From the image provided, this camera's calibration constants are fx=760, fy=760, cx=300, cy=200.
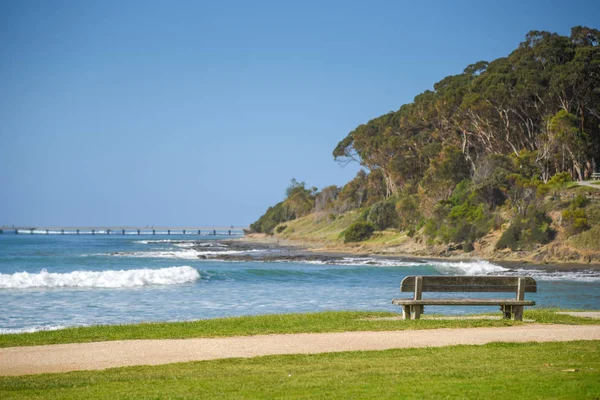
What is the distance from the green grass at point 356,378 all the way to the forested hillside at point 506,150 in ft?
157

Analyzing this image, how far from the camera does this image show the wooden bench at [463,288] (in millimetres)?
15352

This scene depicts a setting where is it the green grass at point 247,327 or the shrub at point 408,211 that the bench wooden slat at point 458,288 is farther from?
the shrub at point 408,211

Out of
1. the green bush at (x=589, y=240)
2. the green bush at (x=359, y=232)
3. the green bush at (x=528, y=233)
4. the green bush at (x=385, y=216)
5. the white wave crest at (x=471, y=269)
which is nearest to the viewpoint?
the white wave crest at (x=471, y=269)

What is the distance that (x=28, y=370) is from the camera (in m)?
10.6

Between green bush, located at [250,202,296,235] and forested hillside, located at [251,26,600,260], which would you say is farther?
green bush, located at [250,202,296,235]

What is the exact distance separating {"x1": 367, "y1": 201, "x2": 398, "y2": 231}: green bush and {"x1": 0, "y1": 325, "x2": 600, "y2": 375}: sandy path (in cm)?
7153

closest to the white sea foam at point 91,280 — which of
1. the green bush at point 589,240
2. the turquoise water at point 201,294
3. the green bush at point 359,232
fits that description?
the turquoise water at point 201,294

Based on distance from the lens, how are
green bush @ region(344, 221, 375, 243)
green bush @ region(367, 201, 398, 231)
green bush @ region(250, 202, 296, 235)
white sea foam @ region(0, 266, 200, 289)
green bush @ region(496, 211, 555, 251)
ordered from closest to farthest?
white sea foam @ region(0, 266, 200, 289) < green bush @ region(496, 211, 555, 251) < green bush @ region(344, 221, 375, 243) < green bush @ region(367, 201, 398, 231) < green bush @ region(250, 202, 296, 235)

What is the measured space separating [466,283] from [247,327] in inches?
178

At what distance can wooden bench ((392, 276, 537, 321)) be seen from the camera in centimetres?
1535

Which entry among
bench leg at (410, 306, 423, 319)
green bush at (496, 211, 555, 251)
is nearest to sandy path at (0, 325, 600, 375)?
bench leg at (410, 306, 423, 319)

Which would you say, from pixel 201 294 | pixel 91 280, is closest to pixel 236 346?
pixel 201 294

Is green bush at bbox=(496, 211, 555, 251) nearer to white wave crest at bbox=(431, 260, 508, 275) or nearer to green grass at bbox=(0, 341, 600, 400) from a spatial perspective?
white wave crest at bbox=(431, 260, 508, 275)

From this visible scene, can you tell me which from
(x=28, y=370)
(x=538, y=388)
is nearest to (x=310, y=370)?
(x=538, y=388)
